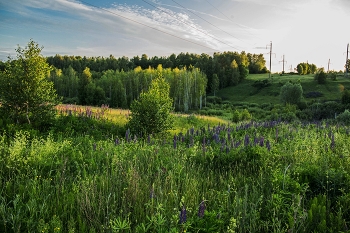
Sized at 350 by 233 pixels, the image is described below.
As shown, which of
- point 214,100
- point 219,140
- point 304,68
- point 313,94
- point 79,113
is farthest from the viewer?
point 304,68

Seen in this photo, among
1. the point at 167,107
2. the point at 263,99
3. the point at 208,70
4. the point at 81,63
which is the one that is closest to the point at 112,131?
the point at 167,107

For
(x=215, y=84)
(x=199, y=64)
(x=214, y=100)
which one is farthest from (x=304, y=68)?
(x=214, y=100)

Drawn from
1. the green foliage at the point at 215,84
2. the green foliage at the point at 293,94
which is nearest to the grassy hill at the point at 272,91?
the green foliage at the point at 215,84

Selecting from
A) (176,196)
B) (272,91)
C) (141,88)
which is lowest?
(176,196)

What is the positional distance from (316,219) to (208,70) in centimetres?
8670

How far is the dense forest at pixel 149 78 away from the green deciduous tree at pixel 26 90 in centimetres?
2312

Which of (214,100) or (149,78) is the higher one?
(149,78)

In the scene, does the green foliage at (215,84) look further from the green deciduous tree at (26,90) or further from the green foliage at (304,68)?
the green deciduous tree at (26,90)

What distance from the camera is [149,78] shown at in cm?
6569

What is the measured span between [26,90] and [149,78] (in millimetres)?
54719

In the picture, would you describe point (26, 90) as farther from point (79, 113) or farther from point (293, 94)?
point (293, 94)

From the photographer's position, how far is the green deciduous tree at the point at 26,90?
11665 millimetres

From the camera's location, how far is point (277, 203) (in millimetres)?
3418

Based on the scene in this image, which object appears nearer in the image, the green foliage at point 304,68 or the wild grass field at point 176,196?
the wild grass field at point 176,196
